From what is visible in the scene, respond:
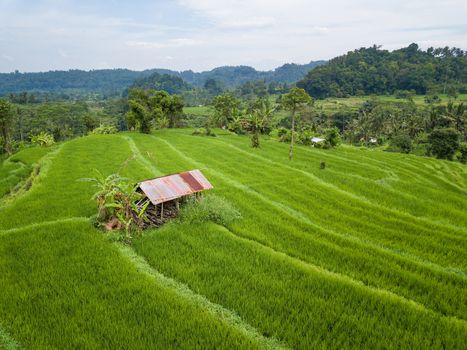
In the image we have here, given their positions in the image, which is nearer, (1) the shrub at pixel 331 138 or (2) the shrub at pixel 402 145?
(1) the shrub at pixel 331 138

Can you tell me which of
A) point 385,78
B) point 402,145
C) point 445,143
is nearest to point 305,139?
point 402,145

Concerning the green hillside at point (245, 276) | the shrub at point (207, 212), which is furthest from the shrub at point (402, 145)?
the shrub at point (207, 212)

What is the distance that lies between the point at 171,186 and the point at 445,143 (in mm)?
51785

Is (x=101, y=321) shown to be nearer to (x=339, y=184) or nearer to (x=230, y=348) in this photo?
(x=230, y=348)

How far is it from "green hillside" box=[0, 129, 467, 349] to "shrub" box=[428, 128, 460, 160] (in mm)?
41030

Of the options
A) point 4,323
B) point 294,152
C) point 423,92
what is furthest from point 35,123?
point 423,92

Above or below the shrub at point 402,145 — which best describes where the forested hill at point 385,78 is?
above

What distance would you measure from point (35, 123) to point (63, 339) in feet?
279

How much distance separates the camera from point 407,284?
9172mm

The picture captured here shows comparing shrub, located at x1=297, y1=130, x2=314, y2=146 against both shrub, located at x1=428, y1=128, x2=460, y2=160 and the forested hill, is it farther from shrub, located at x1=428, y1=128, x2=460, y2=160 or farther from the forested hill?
the forested hill

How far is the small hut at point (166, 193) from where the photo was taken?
13.1m

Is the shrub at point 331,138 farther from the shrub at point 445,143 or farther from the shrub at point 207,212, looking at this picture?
the shrub at point 207,212

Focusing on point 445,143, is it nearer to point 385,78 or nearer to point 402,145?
point 402,145

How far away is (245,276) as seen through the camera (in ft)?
30.1
